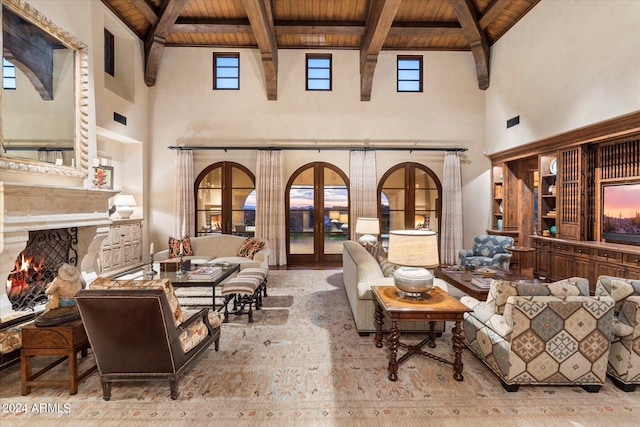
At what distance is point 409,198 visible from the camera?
7.93m

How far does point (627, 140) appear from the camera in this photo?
4.70 meters

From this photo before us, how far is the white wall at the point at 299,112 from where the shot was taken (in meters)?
7.61

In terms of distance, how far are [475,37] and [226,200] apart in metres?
7.07

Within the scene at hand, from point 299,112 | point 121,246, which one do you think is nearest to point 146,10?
point 299,112

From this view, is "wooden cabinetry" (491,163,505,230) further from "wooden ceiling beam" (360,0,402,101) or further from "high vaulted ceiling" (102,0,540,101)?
"wooden ceiling beam" (360,0,402,101)

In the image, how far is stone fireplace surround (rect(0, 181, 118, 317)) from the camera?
317 cm

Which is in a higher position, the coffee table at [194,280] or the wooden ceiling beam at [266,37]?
the wooden ceiling beam at [266,37]

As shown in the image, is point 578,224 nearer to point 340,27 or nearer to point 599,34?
point 599,34

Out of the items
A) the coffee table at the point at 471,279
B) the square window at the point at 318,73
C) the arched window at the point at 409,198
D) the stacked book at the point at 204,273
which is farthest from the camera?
the arched window at the point at 409,198

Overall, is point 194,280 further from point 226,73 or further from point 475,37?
point 475,37

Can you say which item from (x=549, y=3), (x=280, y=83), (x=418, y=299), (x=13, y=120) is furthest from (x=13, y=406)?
(x=549, y=3)

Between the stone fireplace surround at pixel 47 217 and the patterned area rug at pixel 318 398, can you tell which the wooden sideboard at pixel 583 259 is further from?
the stone fireplace surround at pixel 47 217

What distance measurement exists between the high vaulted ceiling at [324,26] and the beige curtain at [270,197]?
1.62 meters

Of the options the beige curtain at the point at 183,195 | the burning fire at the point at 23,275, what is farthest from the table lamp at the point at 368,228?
the burning fire at the point at 23,275
